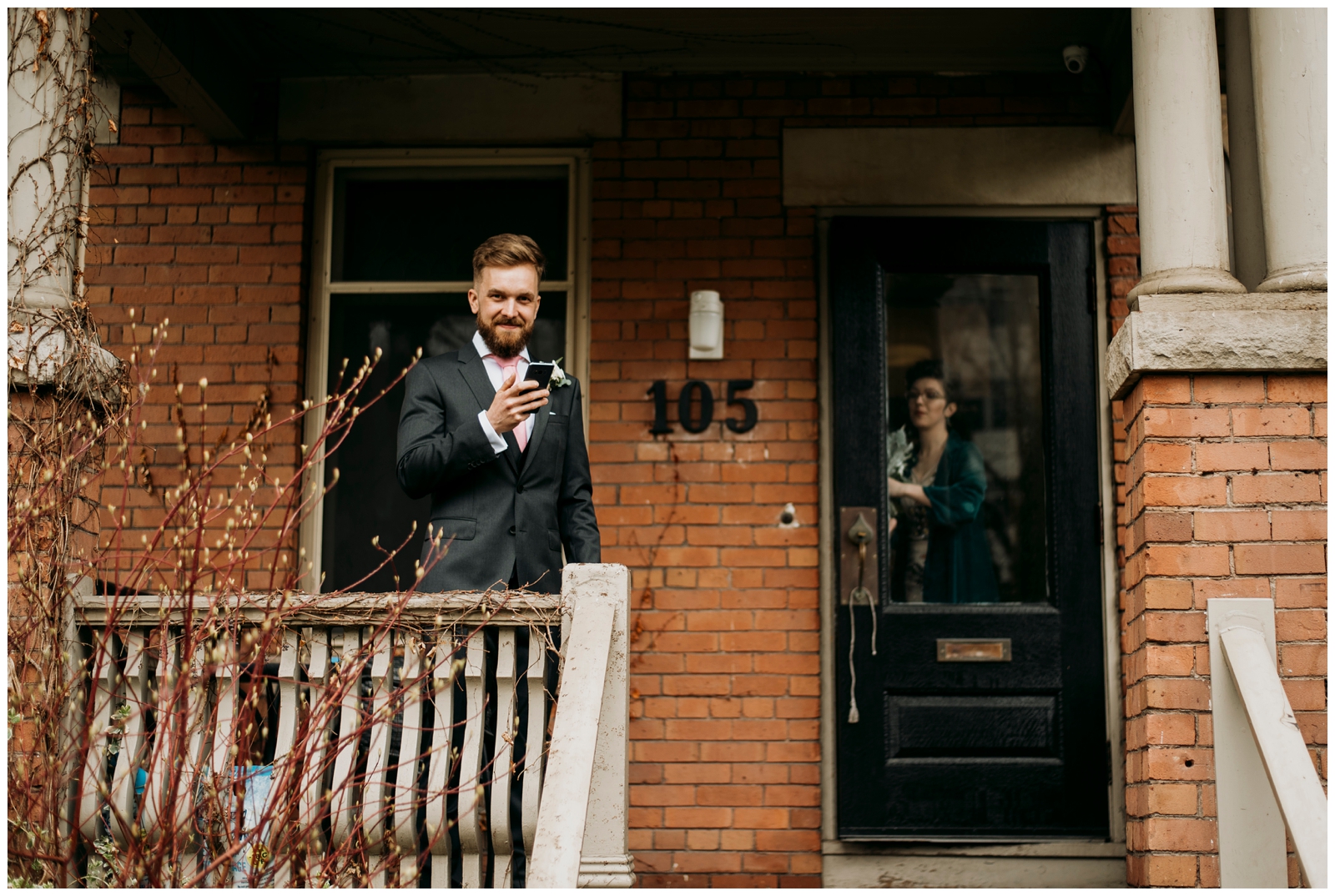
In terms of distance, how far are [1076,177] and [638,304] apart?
6.36 ft

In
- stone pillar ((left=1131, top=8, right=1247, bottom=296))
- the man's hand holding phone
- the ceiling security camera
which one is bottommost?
the man's hand holding phone

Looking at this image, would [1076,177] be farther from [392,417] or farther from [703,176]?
[392,417]

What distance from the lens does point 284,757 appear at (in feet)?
9.43

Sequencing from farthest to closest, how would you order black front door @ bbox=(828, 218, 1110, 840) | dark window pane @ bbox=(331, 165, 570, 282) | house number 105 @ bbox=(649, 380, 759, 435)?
dark window pane @ bbox=(331, 165, 570, 282)
house number 105 @ bbox=(649, 380, 759, 435)
black front door @ bbox=(828, 218, 1110, 840)

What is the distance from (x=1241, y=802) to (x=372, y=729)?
231 cm

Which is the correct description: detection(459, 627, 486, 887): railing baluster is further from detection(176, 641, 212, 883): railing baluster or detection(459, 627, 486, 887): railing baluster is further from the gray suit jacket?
detection(176, 641, 212, 883): railing baluster

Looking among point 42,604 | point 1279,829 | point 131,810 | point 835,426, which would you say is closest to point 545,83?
point 835,426

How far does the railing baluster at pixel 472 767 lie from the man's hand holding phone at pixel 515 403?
1.87 ft

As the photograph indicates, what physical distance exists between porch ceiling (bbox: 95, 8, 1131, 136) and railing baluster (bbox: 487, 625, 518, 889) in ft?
9.16

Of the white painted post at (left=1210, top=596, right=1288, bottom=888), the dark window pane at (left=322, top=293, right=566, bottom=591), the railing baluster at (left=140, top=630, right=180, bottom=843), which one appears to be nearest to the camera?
the railing baluster at (left=140, top=630, right=180, bottom=843)

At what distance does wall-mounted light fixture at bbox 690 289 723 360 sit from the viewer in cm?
485

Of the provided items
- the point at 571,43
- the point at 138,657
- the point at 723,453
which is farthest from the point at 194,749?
the point at 571,43

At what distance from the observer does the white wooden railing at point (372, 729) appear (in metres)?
2.75

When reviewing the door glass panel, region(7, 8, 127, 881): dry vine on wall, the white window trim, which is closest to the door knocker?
the door glass panel
